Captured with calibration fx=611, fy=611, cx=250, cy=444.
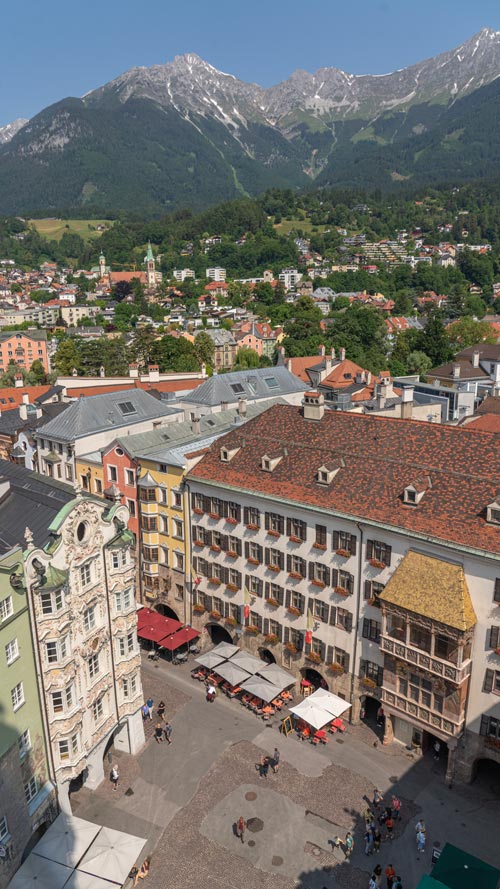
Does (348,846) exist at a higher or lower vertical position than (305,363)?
lower

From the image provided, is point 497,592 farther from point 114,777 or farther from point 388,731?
point 114,777

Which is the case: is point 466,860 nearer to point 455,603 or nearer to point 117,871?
point 455,603

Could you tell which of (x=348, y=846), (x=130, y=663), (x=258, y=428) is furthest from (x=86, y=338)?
(x=348, y=846)

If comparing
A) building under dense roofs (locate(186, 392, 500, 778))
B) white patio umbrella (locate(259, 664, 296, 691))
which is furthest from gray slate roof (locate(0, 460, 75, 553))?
white patio umbrella (locate(259, 664, 296, 691))

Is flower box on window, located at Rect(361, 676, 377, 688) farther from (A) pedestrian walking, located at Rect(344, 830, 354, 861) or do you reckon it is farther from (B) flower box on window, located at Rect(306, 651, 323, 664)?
(A) pedestrian walking, located at Rect(344, 830, 354, 861)

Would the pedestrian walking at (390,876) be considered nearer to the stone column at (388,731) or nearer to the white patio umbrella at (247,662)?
the stone column at (388,731)
